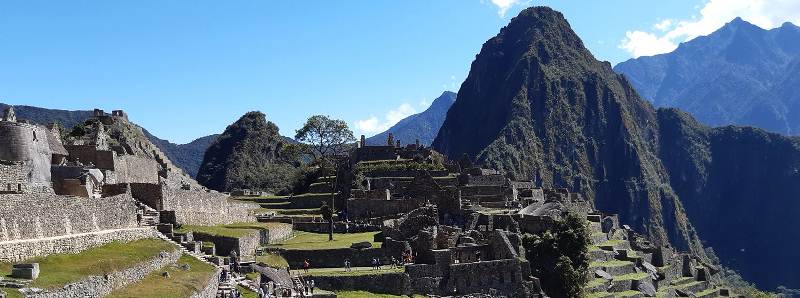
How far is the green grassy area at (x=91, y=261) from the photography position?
19.2 meters

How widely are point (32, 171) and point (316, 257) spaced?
1448 cm

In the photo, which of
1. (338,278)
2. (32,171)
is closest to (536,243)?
(338,278)

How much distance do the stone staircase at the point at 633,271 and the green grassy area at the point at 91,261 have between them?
27.6 m

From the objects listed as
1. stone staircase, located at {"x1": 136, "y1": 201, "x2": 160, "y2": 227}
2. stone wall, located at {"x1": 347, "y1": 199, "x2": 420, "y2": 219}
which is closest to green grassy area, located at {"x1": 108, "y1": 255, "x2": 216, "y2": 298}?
stone staircase, located at {"x1": 136, "y1": 201, "x2": 160, "y2": 227}

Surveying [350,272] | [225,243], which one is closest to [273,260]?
[225,243]

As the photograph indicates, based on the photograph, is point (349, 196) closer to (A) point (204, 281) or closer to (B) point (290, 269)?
(B) point (290, 269)

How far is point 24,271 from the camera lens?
18469mm

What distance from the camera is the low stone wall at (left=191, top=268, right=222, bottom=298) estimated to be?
2431cm

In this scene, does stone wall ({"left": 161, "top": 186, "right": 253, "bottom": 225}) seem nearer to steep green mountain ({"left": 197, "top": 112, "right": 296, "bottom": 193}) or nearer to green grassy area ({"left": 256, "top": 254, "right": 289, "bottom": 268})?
green grassy area ({"left": 256, "top": 254, "right": 289, "bottom": 268})

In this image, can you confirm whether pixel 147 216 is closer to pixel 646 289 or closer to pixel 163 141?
pixel 646 289

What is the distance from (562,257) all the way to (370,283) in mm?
12512

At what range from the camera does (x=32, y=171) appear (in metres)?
30.3

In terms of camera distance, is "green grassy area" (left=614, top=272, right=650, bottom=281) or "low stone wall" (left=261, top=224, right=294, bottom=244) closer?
"low stone wall" (left=261, top=224, right=294, bottom=244)

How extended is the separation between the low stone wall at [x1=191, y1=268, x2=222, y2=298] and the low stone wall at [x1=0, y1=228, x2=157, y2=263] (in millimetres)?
3549
